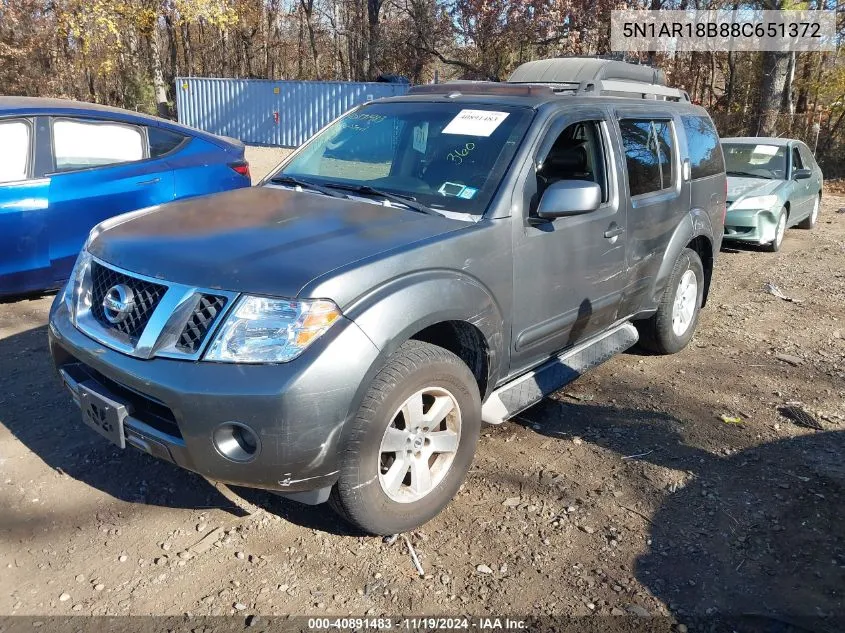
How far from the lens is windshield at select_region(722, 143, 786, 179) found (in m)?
A: 10.1

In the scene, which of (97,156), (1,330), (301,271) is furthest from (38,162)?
(301,271)

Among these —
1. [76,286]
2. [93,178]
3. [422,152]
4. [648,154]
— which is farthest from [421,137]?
[93,178]

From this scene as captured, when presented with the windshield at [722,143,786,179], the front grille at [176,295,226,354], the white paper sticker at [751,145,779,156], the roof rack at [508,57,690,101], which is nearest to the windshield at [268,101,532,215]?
the roof rack at [508,57,690,101]

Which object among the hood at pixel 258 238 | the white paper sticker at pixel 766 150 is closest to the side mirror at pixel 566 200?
the hood at pixel 258 238

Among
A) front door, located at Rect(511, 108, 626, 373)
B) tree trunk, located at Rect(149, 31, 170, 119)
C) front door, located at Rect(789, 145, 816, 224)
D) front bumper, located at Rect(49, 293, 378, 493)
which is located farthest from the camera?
tree trunk, located at Rect(149, 31, 170, 119)

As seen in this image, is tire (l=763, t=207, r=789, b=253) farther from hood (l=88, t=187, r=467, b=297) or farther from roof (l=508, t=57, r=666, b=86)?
hood (l=88, t=187, r=467, b=297)

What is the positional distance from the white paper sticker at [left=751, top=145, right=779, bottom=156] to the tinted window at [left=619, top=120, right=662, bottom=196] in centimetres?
664

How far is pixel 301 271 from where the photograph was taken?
2.68 metres

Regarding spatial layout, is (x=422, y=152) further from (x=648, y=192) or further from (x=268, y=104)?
(x=268, y=104)

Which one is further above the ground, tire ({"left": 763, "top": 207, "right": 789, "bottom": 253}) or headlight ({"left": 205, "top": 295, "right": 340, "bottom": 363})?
headlight ({"left": 205, "top": 295, "right": 340, "bottom": 363})

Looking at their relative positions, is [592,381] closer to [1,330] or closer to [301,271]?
[301,271]

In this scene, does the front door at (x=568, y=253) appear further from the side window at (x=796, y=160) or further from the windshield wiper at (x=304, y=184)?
the side window at (x=796, y=160)

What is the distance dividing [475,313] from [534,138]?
3.44 ft

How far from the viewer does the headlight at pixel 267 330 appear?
2.57 metres
